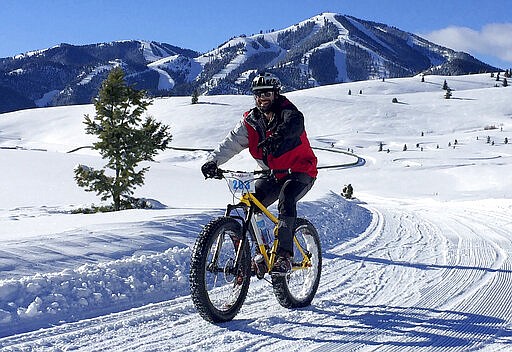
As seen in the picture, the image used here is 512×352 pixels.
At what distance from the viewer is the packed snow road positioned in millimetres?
4398

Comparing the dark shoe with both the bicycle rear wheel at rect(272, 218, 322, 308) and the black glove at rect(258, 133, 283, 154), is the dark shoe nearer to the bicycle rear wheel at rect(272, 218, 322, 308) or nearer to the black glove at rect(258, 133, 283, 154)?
the bicycle rear wheel at rect(272, 218, 322, 308)

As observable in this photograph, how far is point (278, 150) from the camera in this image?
5465 mm

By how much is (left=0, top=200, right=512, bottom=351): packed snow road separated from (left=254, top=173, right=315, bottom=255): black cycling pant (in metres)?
0.80

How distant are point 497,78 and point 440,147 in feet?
341

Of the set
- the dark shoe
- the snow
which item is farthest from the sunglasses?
the snow

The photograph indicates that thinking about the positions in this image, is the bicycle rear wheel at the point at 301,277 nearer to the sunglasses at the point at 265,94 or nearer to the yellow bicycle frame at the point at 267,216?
the yellow bicycle frame at the point at 267,216

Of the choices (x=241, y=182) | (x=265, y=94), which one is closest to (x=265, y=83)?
(x=265, y=94)

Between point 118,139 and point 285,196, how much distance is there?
1481 centimetres

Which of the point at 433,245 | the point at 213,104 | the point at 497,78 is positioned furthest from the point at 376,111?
the point at 433,245

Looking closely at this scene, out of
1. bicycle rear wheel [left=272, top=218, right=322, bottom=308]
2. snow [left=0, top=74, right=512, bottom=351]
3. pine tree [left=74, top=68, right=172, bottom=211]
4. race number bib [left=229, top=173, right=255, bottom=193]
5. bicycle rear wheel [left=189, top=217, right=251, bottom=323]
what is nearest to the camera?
snow [left=0, top=74, right=512, bottom=351]

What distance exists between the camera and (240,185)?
5113 mm

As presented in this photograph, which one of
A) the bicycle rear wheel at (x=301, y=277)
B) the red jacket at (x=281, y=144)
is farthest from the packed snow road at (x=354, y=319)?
the red jacket at (x=281, y=144)

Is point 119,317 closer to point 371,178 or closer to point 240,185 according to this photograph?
point 240,185

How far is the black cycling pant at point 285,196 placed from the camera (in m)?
5.32
